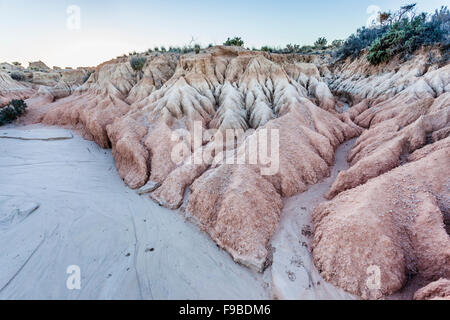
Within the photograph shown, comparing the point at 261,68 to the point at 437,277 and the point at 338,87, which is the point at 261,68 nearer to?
the point at 338,87

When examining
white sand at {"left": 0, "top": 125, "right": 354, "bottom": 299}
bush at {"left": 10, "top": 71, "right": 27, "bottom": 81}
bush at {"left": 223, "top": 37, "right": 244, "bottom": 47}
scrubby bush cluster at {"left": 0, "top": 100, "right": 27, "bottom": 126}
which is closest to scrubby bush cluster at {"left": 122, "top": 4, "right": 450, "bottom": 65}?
bush at {"left": 223, "top": 37, "right": 244, "bottom": 47}

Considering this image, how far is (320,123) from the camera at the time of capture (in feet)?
36.9

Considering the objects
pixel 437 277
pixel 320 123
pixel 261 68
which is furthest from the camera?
pixel 261 68

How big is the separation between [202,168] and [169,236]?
A: 368 cm

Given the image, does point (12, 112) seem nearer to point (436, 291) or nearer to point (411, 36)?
point (436, 291)

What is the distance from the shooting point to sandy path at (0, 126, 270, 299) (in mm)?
5492

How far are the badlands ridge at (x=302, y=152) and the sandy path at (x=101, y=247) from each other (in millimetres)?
688

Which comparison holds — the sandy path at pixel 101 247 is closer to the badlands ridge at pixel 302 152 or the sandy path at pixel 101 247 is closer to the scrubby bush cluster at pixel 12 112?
the badlands ridge at pixel 302 152

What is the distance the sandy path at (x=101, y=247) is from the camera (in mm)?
5492

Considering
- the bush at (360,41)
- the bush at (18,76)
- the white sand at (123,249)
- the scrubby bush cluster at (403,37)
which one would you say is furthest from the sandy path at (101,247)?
the bush at (18,76)

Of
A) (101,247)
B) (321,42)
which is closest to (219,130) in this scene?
(101,247)

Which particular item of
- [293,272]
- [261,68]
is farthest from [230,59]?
[293,272]

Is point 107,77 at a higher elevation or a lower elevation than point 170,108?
higher

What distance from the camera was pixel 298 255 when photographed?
5.87m
